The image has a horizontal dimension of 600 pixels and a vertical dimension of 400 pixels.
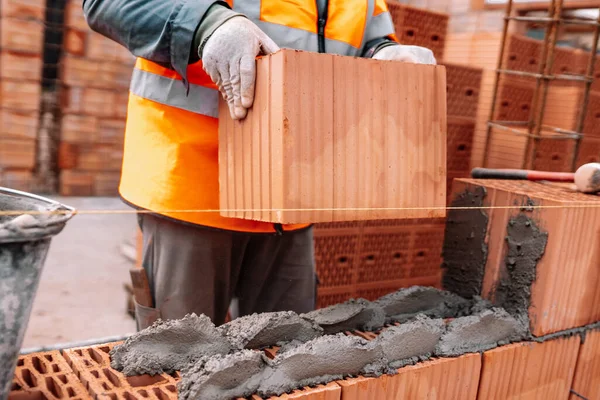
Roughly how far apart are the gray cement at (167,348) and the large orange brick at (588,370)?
1.06m

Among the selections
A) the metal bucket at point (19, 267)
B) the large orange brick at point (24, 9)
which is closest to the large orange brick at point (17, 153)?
the large orange brick at point (24, 9)

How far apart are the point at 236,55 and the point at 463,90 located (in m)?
3.10

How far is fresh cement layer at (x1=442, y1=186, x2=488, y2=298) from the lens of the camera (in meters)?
1.77

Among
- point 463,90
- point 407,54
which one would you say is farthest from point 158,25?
point 463,90

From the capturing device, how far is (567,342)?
5.43ft

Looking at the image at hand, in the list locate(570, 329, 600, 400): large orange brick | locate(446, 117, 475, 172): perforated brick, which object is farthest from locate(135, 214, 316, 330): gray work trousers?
locate(446, 117, 475, 172): perforated brick

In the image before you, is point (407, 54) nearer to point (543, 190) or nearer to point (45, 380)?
point (543, 190)

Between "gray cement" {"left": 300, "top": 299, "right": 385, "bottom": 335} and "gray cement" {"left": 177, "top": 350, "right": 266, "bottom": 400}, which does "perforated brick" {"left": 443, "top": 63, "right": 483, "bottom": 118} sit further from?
"gray cement" {"left": 177, "top": 350, "right": 266, "bottom": 400}

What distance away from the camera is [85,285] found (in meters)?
4.73

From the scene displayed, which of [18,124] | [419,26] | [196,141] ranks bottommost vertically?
[18,124]

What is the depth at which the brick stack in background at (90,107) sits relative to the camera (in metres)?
6.29

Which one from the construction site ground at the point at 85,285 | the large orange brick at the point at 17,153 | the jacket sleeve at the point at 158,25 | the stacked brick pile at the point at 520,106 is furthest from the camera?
the large orange brick at the point at 17,153

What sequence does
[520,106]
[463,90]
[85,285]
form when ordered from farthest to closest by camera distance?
[85,285], [520,106], [463,90]

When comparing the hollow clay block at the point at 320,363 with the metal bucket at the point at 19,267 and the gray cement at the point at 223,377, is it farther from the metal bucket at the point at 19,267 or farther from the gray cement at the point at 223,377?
the metal bucket at the point at 19,267
